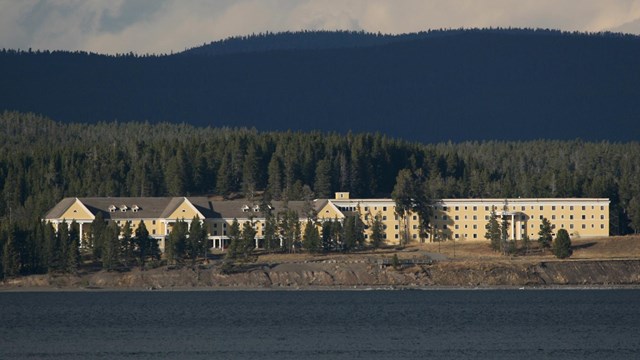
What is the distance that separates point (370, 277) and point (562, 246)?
21544 millimetres

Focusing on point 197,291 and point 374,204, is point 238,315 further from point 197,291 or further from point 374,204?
point 374,204

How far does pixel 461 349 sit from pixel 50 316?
41606 millimetres

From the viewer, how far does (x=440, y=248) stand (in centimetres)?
16512

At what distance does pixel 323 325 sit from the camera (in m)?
106

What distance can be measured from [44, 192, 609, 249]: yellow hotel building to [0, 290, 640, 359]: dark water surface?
25.0m

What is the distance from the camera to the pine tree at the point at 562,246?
6024 inches

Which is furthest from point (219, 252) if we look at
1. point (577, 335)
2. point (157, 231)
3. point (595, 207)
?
point (577, 335)

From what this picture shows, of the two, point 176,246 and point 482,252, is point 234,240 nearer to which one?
point 176,246

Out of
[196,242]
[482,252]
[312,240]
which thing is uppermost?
[312,240]

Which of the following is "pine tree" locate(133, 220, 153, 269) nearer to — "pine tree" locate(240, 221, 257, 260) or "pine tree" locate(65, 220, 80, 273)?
"pine tree" locate(65, 220, 80, 273)

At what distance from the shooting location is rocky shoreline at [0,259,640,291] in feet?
481

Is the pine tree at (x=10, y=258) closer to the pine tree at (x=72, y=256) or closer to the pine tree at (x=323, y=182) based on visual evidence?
the pine tree at (x=72, y=256)

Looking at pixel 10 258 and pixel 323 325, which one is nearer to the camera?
pixel 323 325

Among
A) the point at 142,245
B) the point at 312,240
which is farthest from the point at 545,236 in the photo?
the point at 142,245
